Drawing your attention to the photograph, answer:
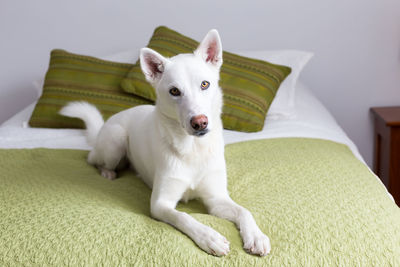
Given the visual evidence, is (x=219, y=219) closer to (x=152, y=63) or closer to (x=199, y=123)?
(x=199, y=123)

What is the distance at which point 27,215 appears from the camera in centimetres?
123

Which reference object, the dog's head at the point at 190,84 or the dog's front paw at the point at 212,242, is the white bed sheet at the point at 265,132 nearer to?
the dog's head at the point at 190,84

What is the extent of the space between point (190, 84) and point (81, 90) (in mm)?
1259

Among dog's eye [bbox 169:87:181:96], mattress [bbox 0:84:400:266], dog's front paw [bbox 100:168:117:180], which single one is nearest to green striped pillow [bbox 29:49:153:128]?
mattress [bbox 0:84:400:266]

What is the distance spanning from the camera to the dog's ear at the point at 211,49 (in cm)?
139

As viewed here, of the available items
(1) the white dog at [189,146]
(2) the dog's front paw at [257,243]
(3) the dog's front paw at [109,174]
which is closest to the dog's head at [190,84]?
(1) the white dog at [189,146]

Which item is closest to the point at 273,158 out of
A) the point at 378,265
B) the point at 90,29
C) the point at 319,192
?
the point at 319,192

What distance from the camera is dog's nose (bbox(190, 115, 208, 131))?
47.9 inches

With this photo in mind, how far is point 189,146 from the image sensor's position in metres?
1.42

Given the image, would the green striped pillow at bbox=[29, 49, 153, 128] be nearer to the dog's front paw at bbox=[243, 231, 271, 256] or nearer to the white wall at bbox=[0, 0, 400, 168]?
the white wall at bbox=[0, 0, 400, 168]

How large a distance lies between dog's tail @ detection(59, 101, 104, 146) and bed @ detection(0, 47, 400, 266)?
164 millimetres

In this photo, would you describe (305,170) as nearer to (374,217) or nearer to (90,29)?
(374,217)

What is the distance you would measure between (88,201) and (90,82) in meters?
1.20

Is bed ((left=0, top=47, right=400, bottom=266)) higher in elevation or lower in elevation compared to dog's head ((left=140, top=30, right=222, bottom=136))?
lower
